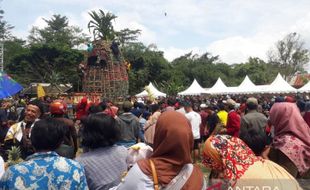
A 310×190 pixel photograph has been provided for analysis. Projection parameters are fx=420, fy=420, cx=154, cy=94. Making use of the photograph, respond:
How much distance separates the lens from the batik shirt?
2.82 meters

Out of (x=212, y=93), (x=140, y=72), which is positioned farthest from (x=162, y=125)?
(x=140, y=72)

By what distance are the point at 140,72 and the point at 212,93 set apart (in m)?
19.4

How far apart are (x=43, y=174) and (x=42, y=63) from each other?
166 feet

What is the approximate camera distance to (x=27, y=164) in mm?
2859

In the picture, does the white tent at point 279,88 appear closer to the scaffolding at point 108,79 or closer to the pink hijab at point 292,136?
the scaffolding at point 108,79

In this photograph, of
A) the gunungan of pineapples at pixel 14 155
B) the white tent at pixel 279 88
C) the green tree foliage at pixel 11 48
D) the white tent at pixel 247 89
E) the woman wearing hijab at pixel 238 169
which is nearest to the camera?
the woman wearing hijab at pixel 238 169

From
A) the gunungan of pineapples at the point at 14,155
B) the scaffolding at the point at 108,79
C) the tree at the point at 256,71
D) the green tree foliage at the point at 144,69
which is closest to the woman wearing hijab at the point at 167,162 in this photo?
the gunungan of pineapples at the point at 14,155

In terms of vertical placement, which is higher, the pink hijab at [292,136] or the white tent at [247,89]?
the pink hijab at [292,136]

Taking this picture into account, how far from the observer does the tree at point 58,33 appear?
229 feet

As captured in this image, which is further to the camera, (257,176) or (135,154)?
(135,154)

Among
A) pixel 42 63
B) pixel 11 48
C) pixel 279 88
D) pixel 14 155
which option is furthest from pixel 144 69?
pixel 14 155

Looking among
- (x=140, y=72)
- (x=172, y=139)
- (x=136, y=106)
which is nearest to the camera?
(x=172, y=139)

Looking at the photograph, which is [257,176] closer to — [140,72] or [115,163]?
[115,163]

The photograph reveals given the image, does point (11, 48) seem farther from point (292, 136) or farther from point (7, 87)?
point (292, 136)
